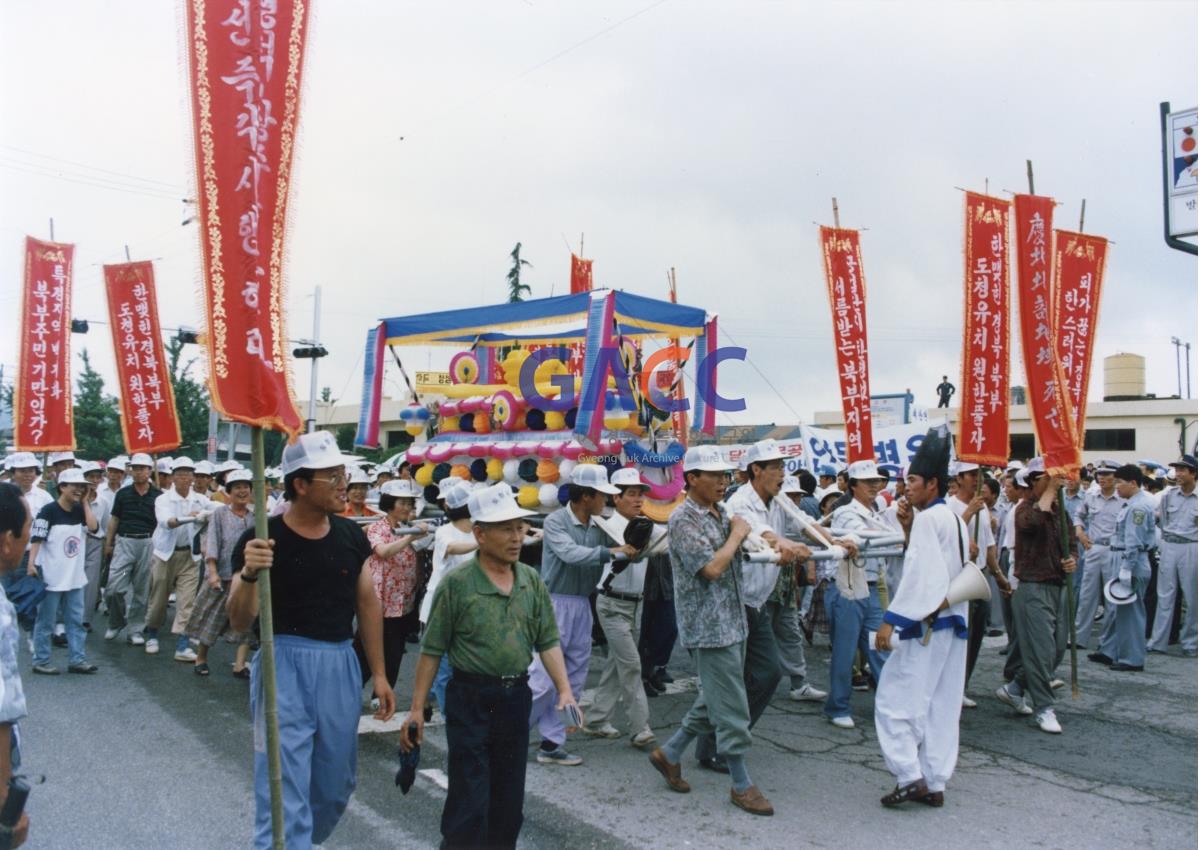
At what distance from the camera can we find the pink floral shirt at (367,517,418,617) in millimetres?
6910

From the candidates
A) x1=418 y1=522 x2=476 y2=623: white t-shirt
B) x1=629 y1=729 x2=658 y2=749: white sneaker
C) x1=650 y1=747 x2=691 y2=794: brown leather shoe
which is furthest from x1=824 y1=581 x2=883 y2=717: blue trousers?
x1=418 y1=522 x2=476 y2=623: white t-shirt

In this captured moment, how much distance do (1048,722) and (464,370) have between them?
7.66 meters

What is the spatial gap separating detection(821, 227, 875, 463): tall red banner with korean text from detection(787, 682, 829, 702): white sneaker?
4.08m

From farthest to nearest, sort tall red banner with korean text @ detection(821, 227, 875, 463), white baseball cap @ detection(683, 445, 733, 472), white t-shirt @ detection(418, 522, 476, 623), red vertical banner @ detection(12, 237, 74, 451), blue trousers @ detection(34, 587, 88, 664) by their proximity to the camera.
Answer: red vertical banner @ detection(12, 237, 74, 451)
tall red banner with korean text @ detection(821, 227, 875, 463)
blue trousers @ detection(34, 587, 88, 664)
white t-shirt @ detection(418, 522, 476, 623)
white baseball cap @ detection(683, 445, 733, 472)

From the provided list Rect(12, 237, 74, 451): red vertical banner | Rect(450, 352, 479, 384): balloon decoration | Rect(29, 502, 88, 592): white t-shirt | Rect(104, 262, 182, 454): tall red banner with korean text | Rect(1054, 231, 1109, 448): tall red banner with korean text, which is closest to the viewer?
Rect(29, 502, 88, 592): white t-shirt

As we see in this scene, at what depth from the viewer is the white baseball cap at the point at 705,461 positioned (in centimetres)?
536

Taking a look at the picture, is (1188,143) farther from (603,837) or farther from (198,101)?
(198,101)

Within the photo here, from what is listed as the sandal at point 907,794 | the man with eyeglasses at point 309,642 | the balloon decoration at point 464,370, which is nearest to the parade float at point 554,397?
the balloon decoration at point 464,370

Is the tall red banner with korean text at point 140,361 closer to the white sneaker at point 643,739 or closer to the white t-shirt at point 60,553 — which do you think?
the white t-shirt at point 60,553

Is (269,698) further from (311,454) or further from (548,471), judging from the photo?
(548,471)

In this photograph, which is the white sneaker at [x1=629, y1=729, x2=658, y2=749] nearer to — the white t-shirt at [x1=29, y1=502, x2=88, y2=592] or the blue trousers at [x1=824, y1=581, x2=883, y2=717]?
the blue trousers at [x1=824, y1=581, x2=883, y2=717]

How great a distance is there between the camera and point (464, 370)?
12.3 m

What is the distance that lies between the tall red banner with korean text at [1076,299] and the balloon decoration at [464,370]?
21.4ft

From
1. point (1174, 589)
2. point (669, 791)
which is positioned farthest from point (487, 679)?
point (1174, 589)
